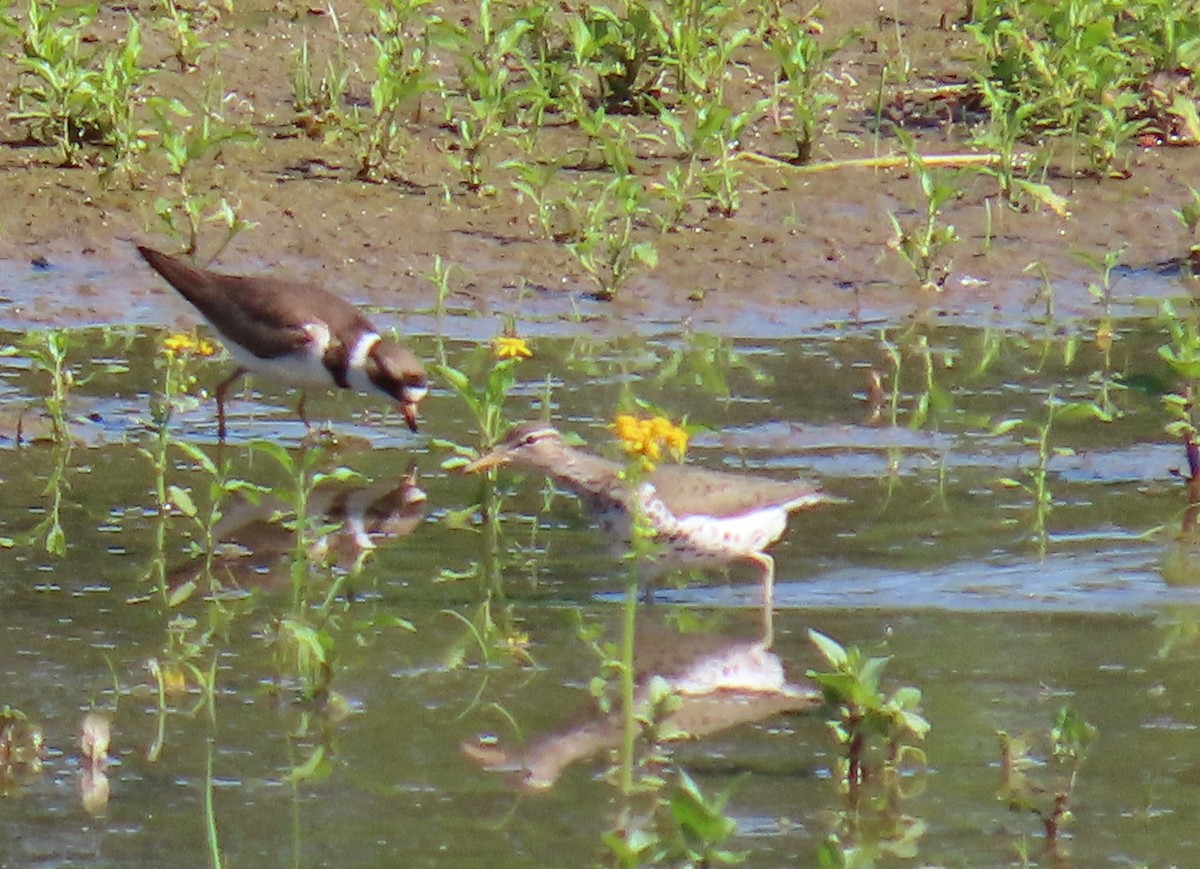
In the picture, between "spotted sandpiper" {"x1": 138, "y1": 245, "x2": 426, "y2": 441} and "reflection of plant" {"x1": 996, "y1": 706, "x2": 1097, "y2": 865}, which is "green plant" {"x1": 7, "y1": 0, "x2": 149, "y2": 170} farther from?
"reflection of plant" {"x1": 996, "y1": 706, "x2": 1097, "y2": 865}

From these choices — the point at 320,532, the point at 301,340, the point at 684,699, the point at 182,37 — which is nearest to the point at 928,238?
the point at 301,340

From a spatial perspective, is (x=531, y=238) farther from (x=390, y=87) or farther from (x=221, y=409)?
(x=221, y=409)

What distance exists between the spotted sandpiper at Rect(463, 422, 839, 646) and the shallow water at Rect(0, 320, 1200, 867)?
0.15 m

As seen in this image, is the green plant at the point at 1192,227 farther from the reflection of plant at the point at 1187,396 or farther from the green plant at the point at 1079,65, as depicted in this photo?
the reflection of plant at the point at 1187,396

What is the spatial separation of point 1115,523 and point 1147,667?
1.46 metres

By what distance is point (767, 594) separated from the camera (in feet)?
22.9

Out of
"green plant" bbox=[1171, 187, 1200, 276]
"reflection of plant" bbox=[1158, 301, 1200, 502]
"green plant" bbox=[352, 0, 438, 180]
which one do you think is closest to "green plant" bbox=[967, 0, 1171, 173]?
"green plant" bbox=[1171, 187, 1200, 276]

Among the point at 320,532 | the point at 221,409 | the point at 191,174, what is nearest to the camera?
the point at 320,532

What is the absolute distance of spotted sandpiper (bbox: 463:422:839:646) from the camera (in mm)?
7027

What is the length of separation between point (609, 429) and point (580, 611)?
1.05 meters

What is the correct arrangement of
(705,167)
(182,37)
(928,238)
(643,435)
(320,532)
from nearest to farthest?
(643,435)
(320,532)
(928,238)
(705,167)
(182,37)

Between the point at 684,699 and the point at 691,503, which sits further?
the point at 691,503

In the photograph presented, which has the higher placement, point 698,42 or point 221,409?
point 698,42

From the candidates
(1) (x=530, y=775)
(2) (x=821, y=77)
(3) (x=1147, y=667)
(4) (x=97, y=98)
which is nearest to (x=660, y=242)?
(2) (x=821, y=77)
